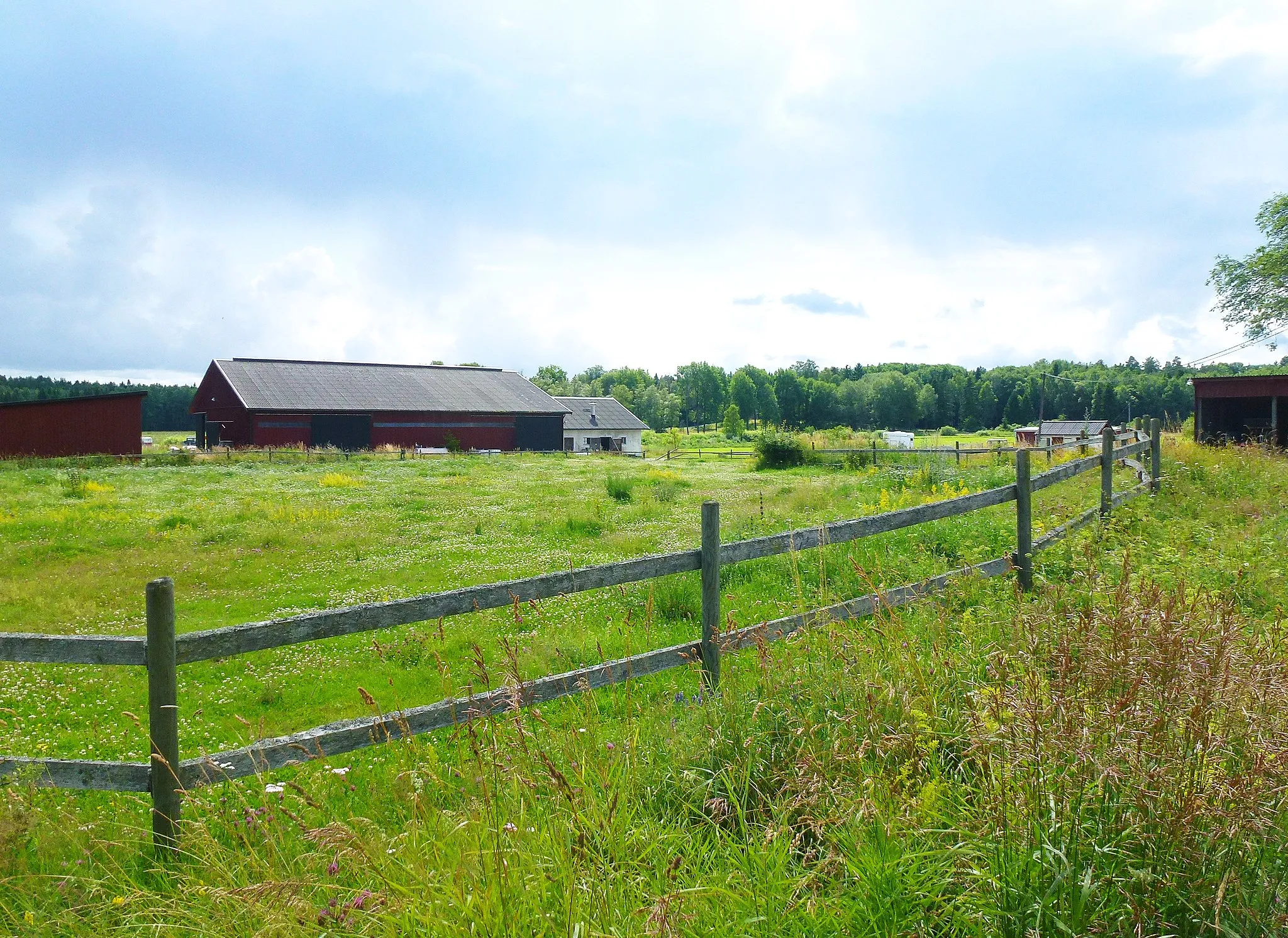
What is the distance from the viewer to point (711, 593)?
209 inches

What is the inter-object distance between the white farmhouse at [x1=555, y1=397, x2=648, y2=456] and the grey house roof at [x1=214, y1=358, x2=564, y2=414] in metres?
3.55

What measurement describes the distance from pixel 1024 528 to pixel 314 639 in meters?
6.76

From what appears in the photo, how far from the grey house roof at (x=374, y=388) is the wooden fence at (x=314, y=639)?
1833 inches

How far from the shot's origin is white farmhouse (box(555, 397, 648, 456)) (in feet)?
202

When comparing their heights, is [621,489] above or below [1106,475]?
below

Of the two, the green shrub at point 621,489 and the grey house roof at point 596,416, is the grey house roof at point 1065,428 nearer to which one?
the grey house roof at point 596,416

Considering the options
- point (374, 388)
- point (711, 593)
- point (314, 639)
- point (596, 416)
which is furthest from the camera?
point (596, 416)

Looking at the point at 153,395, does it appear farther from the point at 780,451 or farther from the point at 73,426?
the point at 780,451

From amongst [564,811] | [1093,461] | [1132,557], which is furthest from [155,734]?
[1093,461]

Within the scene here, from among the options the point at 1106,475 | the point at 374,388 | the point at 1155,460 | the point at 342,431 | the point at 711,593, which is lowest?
the point at 711,593

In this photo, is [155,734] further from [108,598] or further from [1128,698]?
[108,598]

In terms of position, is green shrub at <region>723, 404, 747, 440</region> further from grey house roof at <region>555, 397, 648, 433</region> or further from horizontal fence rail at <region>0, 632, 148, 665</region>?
horizontal fence rail at <region>0, 632, 148, 665</region>

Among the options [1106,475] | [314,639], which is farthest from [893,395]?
[314,639]

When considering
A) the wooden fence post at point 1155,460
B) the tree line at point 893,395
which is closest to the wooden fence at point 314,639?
the wooden fence post at point 1155,460
